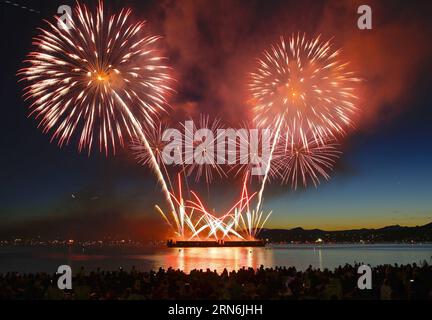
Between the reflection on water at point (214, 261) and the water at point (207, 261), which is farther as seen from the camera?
the water at point (207, 261)

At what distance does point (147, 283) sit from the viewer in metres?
17.3

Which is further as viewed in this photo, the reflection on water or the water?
the water

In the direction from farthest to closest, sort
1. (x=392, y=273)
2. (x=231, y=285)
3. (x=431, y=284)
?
(x=392, y=273)
(x=431, y=284)
(x=231, y=285)

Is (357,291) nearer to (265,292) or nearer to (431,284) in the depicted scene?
(431,284)
